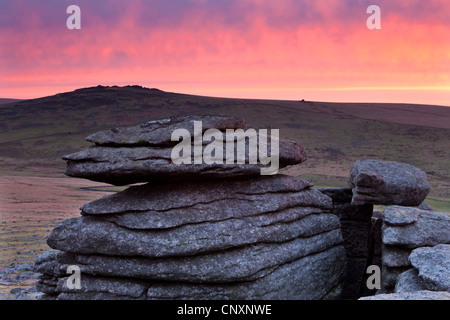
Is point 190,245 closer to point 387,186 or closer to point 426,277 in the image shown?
point 426,277

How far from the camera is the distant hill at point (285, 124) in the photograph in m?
88.9

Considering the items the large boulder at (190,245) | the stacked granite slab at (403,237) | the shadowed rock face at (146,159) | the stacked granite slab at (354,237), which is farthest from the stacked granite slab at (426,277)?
the shadowed rock face at (146,159)

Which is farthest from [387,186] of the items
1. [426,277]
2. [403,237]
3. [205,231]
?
[205,231]

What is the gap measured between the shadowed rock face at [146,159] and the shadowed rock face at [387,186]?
500cm

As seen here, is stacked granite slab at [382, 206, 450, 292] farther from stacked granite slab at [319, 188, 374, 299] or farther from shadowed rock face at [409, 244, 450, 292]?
stacked granite slab at [319, 188, 374, 299]

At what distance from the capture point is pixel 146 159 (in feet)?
52.2

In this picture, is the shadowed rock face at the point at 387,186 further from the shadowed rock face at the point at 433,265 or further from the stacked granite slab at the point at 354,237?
the shadowed rock face at the point at 433,265

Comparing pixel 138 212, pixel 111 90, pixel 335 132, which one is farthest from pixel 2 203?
pixel 111 90

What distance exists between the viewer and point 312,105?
475 ft

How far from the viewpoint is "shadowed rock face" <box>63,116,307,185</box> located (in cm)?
1586

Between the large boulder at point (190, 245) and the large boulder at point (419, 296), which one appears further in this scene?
the large boulder at point (190, 245)

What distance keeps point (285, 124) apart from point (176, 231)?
339ft

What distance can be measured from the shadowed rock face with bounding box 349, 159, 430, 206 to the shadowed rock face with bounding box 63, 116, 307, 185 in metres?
5.00

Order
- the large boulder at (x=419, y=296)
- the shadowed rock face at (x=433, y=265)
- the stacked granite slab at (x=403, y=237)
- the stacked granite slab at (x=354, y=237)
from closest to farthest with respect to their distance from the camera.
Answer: the large boulder at (x=419, y=296), the shadowed rock face at (x=433, y=265), the stacked granite slab at (x=403, y=237), the stacked granite slab at (x=354, y=237)
